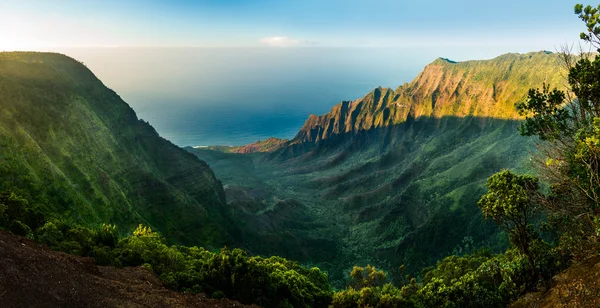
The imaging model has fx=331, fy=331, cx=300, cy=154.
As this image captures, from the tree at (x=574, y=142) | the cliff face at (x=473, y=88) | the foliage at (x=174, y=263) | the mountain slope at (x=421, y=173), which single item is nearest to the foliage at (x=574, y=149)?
the tree at (x=574, y=142)

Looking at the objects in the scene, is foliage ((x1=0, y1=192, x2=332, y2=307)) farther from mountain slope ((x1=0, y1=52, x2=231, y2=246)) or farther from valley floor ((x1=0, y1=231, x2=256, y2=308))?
mountain slope ((x1=0, y1=52, x2=231, y2=246))

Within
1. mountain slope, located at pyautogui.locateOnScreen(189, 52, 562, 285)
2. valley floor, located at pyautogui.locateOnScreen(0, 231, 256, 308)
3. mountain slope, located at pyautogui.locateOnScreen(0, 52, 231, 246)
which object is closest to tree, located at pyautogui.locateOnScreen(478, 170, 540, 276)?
valley floor, located at pyautogui.locateOnScreen(0, 231, 256, 308)

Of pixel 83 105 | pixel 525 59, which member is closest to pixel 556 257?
pixel 83 105

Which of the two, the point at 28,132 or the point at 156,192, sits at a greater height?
the point at 28,132

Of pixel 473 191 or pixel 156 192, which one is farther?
pixel 473 191

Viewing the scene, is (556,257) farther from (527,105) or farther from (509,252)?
(527,105)

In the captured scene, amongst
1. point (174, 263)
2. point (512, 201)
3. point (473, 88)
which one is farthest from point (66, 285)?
point (473, 88)

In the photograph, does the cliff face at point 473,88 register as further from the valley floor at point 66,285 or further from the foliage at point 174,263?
the valley floor at point 66,285
